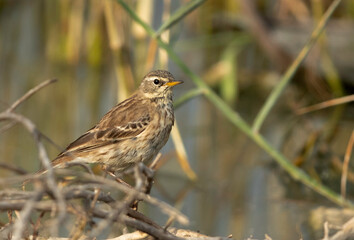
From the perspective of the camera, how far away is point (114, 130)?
499 centimetres

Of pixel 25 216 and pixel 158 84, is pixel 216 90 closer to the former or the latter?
pixel 158 84

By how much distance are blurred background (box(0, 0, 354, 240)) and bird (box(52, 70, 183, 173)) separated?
36.6 inches

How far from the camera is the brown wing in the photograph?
16.1ft

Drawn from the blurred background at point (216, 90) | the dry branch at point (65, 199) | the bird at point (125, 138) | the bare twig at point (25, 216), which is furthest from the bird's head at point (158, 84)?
the bare twig at point (25, 216)

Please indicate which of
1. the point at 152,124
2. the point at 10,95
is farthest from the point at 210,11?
the point at 152,124

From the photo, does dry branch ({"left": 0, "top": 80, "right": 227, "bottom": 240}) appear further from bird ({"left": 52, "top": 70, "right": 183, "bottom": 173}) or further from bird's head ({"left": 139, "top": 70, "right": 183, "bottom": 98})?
bird's head ({"left": 139, "top": 70, "right": 183, "bottom": 98})

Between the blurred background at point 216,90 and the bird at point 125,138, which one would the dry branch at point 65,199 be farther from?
the blurred background at point 216,90

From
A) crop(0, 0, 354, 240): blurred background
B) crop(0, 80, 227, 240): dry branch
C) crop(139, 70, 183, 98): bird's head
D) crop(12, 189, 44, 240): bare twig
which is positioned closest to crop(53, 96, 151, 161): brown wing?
crop(139, 70, 183, 98): bird's head

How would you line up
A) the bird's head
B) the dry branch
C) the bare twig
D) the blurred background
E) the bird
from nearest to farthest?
the bare twig
the dry branch
the bird
the bird's head
the blurred background

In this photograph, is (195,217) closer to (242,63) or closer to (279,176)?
(279,176)

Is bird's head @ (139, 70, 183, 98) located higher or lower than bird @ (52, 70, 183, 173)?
higher

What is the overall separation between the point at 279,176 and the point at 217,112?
2.12 meters

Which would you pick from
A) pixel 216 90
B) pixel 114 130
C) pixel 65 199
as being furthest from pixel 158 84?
pixel 216 90

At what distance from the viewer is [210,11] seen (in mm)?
12102
